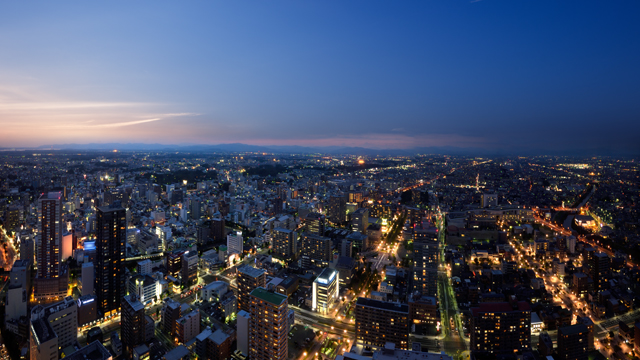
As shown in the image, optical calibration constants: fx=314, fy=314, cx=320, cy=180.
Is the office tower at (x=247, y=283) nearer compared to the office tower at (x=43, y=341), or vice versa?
the office tower at (x=43, y=341)

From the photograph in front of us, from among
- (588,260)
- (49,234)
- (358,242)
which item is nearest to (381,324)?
(358,242)

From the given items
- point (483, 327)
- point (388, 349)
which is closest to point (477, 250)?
point (483, 327)

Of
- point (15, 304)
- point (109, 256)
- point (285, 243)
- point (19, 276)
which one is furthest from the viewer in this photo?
point (285, 243)

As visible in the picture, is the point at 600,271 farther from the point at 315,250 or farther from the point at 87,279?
the point at 87,279

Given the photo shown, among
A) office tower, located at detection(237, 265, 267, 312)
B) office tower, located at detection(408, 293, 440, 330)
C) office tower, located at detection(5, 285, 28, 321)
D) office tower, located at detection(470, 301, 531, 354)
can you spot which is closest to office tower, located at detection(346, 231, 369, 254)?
office tower, located at detection(408, 293, 440, 330)

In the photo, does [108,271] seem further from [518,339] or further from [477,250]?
[477,250]

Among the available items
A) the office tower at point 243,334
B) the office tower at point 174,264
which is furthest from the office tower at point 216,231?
the office tower at point 243,334

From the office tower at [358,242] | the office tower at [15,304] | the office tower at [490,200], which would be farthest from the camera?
the office tower at [490,200]

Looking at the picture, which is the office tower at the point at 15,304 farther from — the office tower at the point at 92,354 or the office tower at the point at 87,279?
the office tower at the point at 92,354
